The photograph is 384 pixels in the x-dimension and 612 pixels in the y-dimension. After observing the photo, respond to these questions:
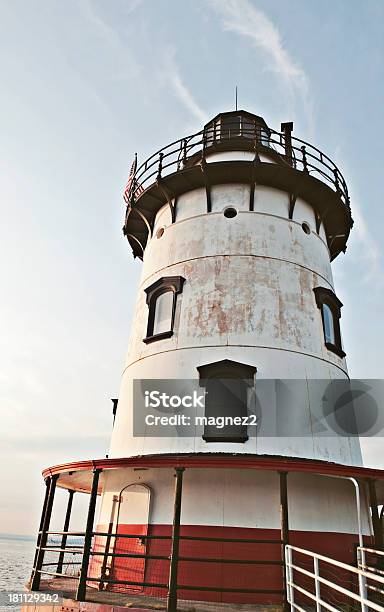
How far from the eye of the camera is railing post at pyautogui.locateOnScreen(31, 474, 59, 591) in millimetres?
9986

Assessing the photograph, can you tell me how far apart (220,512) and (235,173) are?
9449 millimetres

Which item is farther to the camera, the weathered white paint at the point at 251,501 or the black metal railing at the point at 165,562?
the weathered white paint at the point at 251,501

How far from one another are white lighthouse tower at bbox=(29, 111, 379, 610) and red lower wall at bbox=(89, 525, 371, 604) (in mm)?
26

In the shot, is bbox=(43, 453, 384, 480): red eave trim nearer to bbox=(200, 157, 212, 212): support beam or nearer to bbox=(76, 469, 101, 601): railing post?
bbox=(76, 469, 101, 601): railing post

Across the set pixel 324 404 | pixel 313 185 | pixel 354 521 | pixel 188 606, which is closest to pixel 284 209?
pixel 313 185

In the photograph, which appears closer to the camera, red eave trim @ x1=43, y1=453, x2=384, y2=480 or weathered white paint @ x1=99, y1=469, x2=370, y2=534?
red eave trim @ x1=43, y1=453, x2=384, y2=480

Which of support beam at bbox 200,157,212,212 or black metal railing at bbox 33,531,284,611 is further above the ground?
support beam at bbox 200,157,212,212

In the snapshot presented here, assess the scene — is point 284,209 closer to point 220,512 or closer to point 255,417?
point 255,417

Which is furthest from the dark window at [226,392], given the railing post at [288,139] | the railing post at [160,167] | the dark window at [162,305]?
the railing post at [288,139]

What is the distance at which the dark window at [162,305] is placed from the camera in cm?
1289

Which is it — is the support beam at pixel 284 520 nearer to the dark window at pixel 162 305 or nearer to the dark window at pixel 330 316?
the dark window at pixel 330 316

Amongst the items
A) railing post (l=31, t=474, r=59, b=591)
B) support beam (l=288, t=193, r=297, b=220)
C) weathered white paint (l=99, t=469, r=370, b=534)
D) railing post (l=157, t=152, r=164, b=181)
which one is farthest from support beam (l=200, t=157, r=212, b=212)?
railing post (l=31, t=474, r=59, b=591)

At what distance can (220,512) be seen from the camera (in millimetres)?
9766

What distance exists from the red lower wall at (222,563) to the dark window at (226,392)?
2054mm
